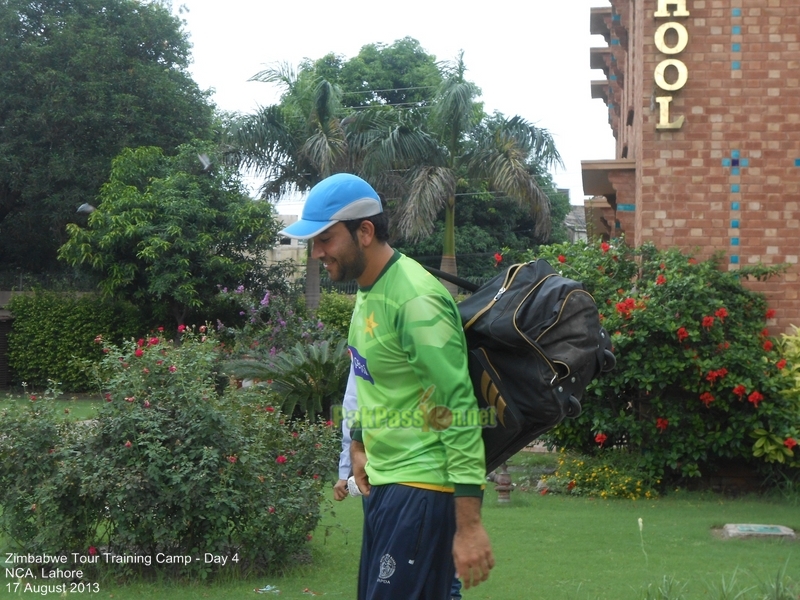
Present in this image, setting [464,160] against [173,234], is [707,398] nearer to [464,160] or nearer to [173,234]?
[464,160]

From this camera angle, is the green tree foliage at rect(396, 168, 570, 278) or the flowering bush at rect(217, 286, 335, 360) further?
the green tree foliage at rect(396, 168, 570, 278)

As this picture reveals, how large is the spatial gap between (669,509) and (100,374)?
558cm

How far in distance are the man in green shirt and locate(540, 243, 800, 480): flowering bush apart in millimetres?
6523

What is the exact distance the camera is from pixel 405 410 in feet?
10.1

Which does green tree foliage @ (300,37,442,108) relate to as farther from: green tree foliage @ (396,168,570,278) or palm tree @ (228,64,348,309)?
palm tree @ (228,64,348,309)

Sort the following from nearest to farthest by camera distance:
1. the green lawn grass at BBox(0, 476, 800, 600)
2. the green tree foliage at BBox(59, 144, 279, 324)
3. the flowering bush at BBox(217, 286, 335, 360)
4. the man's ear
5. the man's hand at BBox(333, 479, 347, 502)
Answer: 1. the man's ear
2. the man's hand at BBox(333, 479, 347, 502)
3. the green lawn grass at BBox(0, 476, 800, 600)
4. the flowering bush at BBox(217, 286, 335, 360)
5. the green tree foliage at BBox(59, 144, 279, 324)

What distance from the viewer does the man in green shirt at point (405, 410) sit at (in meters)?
2.85

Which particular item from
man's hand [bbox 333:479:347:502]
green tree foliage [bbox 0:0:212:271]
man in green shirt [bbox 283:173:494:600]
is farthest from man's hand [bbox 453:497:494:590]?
green tree foliage [bbox 0:0:212:271]

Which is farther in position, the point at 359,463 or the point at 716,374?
the point at 716,374

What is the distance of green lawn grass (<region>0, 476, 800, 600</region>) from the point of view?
5.91 metres

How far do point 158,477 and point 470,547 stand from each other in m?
3.39

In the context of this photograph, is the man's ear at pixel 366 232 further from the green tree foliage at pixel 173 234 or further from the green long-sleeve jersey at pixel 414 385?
the green tree foliage at pixel 173 234

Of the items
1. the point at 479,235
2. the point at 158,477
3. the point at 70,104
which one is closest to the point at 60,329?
the point at 70,104

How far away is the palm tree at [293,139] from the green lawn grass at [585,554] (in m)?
15.3
